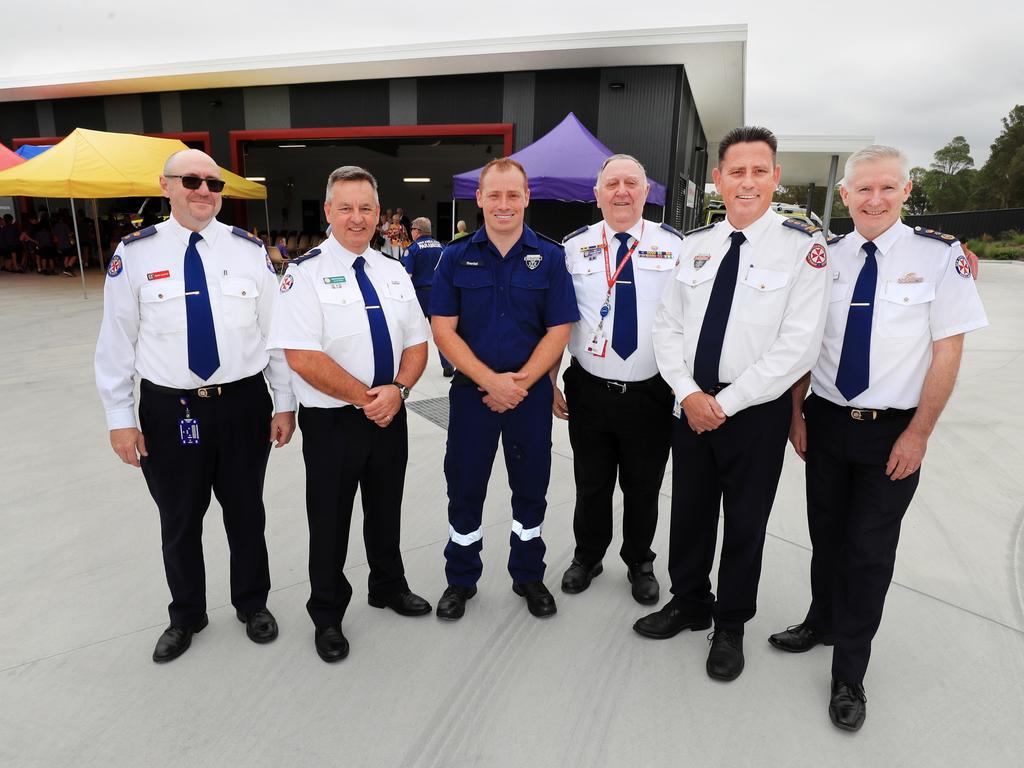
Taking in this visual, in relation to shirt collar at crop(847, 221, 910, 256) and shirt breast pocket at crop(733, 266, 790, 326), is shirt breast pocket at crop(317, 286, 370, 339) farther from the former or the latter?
shirt collar at crop(847, 221, 910, 256)

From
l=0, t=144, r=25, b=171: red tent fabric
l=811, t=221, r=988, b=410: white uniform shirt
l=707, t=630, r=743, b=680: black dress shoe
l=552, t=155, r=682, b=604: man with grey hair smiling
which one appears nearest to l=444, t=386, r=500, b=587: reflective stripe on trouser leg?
l=552, t=155, r=682, b=604: man with grey hair smiling

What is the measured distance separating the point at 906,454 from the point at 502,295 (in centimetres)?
156

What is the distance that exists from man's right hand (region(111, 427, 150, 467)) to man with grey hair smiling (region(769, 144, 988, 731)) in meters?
2.52

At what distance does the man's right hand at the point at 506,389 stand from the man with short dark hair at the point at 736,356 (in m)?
0.57

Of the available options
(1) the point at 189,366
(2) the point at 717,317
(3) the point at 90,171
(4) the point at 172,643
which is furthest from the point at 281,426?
(3) the point at 90,171

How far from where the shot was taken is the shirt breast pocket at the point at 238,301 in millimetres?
2348

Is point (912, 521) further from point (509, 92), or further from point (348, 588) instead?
point (509, 92)

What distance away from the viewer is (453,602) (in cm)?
275

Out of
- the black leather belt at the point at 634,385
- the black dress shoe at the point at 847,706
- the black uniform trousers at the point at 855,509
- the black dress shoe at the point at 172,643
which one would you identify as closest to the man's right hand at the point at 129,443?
Result: the black dress shoe at the point at 172,643

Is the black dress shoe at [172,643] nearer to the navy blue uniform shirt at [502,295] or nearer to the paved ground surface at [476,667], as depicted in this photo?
the paved ground surface at [476,667]

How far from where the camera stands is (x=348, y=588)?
261 cm

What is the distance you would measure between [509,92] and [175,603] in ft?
41.9

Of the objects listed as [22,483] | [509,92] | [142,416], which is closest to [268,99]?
[509,92]

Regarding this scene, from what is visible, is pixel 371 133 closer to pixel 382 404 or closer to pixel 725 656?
pixel 382 404
